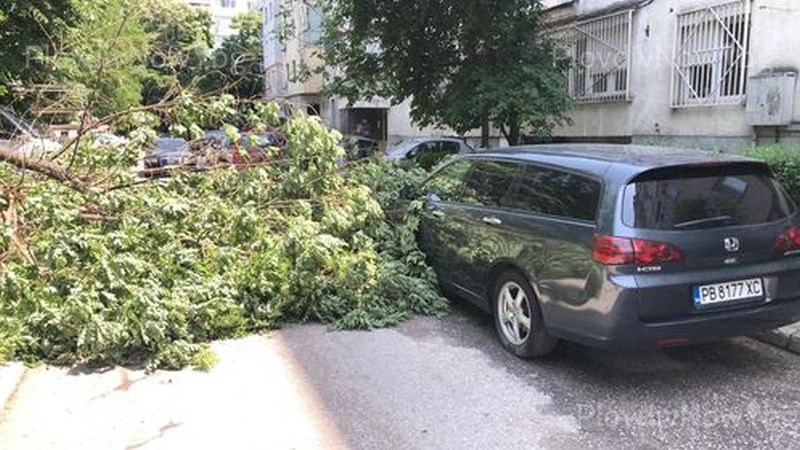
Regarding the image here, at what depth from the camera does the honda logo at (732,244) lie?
4469 millimetres

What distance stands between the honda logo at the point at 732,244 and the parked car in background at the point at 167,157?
5.13 metres

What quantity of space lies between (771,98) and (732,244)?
20.1 feet

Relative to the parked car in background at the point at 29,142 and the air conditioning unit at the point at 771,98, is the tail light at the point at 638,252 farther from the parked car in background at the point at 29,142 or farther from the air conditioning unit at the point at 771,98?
the air conditioning unit at the point at 771,98

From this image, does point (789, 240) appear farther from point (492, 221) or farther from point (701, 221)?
point (492, 221)

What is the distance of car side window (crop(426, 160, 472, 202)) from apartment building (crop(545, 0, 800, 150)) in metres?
5.39

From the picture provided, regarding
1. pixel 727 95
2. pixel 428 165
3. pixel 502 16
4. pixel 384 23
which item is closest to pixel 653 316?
pixel 727 95

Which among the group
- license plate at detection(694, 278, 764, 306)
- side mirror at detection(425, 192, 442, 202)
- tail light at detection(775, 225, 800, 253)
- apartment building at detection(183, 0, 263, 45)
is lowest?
license plate at detection(694, 278, 764, 306)

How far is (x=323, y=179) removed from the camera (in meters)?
7.24

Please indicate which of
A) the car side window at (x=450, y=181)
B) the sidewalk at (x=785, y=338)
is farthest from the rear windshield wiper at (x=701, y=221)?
the car side window at (x=450, y=181)

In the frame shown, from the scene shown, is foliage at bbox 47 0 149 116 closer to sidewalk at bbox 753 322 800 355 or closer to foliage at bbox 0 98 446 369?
foliage at bbox 0 98 446 369

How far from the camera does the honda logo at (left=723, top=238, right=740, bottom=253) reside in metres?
4.47

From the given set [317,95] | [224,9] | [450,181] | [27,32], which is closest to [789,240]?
[450,181]

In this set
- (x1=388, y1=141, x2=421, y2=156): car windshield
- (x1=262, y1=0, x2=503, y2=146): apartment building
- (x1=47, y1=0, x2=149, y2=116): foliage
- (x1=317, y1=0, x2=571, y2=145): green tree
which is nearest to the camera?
(x1=47, y1=0, x2=149, y2=116): foliage

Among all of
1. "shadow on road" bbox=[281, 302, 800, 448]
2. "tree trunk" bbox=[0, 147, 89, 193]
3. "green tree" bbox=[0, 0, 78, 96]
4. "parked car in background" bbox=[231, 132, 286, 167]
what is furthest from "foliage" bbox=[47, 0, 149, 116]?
"shadow on road" bbox=[281, 302, 800, 448]
